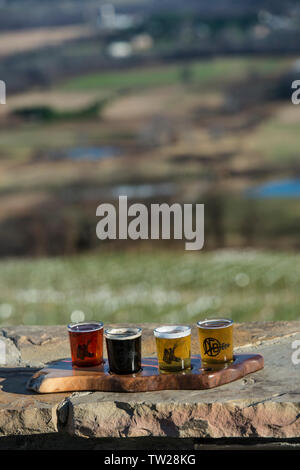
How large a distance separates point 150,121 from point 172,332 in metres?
36.5

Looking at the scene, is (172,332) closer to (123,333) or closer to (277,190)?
(123,333)

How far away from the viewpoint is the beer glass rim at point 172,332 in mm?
3345

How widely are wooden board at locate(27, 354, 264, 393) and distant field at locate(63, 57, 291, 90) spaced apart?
33.6 meters

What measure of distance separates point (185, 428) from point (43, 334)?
138 cm

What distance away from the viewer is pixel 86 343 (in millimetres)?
3549

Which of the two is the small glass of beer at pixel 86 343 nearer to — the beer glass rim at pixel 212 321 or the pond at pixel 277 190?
the beer glass rim at pixel 212 321

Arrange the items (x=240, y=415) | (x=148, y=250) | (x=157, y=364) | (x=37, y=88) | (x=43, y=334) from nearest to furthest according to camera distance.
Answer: (x=240, y=415) < (x=157, y=364) < (x=43, y=334) < (x=148, y=250) < (x=37, y=88)

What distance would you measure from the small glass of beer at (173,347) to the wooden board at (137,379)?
4 cm

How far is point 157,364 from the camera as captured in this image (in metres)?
3.60

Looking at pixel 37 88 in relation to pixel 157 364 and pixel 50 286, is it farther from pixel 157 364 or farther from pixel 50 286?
pixel 157 364

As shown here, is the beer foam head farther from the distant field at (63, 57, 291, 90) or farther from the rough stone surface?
the distant field at (63, 57, 291, 90)

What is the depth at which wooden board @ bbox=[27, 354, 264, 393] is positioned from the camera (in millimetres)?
3393

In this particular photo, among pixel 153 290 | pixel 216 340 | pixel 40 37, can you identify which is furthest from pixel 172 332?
pixel 40 37

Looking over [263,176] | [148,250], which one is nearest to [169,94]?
[263,176]
